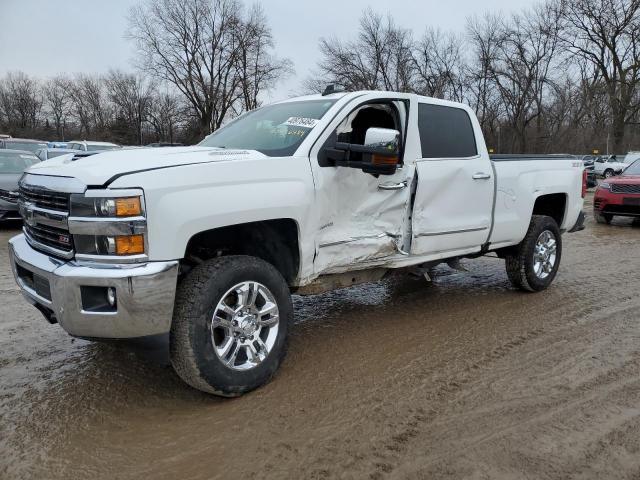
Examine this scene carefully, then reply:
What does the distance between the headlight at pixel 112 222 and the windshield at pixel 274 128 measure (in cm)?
111

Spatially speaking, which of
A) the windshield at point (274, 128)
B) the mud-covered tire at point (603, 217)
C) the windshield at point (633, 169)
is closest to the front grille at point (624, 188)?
the mud-covered tire at point (603, 217)

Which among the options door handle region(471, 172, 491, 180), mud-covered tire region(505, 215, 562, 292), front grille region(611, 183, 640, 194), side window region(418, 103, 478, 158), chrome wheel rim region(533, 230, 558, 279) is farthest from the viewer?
front grille region(611, 183, 640, 194)

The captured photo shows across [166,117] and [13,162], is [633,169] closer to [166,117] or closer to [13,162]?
[13,162]

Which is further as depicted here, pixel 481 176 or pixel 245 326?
pixel 481 176

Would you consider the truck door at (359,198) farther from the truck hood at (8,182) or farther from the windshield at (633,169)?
→ the windshield at (633,169)

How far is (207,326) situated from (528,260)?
3.87m

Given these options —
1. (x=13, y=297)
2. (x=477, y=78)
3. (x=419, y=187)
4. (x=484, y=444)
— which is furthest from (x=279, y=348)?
(x=477, y=78)

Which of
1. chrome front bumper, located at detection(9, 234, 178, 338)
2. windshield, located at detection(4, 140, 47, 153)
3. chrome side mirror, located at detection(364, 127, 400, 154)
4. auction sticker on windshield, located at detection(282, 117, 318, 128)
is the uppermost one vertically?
windshield, located at detection(4, 140, 47, 153)

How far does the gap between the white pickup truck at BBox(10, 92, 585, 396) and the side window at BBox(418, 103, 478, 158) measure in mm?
16

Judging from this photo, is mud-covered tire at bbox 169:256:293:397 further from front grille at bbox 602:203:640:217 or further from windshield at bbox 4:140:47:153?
windshield at bbox 4:140:47:153

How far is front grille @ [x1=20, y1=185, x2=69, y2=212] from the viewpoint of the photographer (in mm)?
2912

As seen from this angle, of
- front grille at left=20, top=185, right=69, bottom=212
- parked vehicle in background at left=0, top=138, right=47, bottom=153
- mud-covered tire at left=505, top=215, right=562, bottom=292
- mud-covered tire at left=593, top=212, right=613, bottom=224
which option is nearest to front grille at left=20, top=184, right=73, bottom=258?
front grille at left=20, top=185, right=69, bottom=212

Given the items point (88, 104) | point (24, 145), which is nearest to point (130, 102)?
point (88, 104)

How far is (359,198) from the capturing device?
3.90 meters
